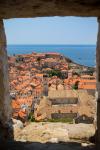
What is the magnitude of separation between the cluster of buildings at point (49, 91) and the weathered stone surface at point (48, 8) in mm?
7598

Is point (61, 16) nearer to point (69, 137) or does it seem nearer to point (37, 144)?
point (37, 144)

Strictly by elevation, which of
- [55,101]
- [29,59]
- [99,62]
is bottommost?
[55,101]

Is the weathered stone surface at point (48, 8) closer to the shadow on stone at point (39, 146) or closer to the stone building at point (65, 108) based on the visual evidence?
the shadow on stone at point (39, 146)

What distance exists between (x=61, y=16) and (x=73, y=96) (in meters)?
29.5

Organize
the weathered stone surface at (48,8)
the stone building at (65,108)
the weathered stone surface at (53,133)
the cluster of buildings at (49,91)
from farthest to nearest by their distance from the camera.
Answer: the cluster of buildings at (49,91) < the stone building at (65,108) < the weathered stone surface at (53,133) < the weathered stone surface at (48,8)

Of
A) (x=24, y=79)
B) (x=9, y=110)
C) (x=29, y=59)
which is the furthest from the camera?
(x=29, y=59)

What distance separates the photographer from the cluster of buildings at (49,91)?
83.4 ft

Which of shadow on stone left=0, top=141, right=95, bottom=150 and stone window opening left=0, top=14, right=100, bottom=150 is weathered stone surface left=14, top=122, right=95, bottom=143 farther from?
shadow on stone left=0, top=141, right=95, bottom=150

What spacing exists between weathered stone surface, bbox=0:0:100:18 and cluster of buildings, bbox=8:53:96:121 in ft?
24.9

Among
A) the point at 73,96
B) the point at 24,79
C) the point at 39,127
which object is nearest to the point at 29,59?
the point at 24,79

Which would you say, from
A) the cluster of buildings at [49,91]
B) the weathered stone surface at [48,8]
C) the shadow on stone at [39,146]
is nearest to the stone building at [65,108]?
the cluster of buildings at [49,91]

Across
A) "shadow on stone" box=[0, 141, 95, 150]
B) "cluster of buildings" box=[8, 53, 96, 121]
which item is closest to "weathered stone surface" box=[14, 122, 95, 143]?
"shadow on stone" box=[0, 141, 95, 150]

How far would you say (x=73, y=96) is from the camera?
110 feet

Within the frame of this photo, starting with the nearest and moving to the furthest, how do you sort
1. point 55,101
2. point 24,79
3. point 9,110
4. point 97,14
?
point 97,14 → point 9,110 → point 55,101 → point 24,79
